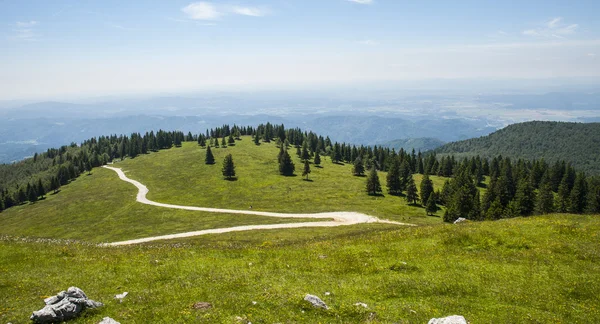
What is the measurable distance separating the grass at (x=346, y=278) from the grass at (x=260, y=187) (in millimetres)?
55542

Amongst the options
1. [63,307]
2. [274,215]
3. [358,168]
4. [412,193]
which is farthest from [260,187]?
[63,307]

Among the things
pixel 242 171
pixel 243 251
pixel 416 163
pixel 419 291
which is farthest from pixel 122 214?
pixel 416 163

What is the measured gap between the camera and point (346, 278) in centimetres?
2216

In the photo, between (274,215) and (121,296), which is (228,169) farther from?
(121,296)

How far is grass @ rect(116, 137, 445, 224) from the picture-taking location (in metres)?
97.4

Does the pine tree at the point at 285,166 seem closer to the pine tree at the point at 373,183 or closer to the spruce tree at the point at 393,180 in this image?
the pine tree at the point at 373,183

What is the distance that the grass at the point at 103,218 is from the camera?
78500mm

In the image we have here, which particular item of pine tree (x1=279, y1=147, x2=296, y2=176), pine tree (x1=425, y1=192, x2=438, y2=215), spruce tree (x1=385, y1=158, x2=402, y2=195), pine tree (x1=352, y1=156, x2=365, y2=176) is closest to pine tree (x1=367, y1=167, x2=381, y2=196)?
spruce tree (x1=385, y1=158, x2=402, y2=195)

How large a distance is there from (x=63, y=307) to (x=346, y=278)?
16006 mm

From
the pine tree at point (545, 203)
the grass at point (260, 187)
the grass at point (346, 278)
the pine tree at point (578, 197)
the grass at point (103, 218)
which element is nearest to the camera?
the grass at point (346, 278)

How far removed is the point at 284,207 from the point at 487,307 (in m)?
81.4

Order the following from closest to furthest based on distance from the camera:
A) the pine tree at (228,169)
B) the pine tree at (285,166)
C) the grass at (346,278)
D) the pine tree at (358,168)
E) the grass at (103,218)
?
the grass at (346,278) → the grass at (103,218) → the pine tree at (228,169) → the pine tree at (285,166) → the pine tree at (358,168)

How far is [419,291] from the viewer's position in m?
20.0

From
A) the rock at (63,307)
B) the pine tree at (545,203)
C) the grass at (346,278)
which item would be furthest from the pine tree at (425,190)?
the rock at (63,307)
